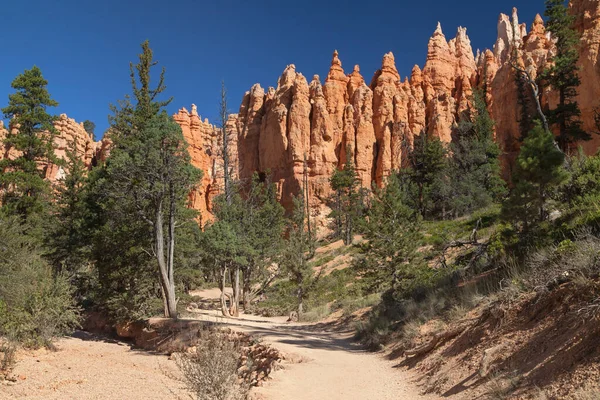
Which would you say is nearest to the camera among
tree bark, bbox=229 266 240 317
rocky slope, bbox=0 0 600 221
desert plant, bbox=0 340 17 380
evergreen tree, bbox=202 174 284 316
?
desert plant, bbox=0 340 17 380

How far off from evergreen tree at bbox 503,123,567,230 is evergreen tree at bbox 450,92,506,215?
957 inches

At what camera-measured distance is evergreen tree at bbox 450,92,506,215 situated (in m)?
37.0

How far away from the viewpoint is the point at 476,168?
44.0 m

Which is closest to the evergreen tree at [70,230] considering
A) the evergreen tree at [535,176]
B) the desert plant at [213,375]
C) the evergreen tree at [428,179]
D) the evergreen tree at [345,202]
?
the desert plant at [213,375]

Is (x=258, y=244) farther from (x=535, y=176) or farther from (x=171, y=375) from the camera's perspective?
(x=171, y=375)

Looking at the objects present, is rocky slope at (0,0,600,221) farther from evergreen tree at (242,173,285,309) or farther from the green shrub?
the green shrub

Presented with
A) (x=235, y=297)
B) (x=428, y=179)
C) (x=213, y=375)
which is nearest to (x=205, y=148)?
(x=428, y=179)

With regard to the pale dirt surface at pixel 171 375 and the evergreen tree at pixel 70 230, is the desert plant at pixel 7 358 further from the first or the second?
the evergreen tree at pixel 70 230

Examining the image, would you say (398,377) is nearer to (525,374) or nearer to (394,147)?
(525,374)

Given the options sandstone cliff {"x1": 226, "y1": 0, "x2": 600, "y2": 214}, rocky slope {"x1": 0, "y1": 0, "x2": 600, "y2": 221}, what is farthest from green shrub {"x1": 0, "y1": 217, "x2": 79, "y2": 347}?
sandstone cliff {"x1": 226, "y1": 0, "x2": 600, "y2": 214}

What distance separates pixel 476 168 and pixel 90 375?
42.2 m

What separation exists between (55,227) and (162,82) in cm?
1041

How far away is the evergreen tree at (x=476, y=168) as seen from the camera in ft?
121

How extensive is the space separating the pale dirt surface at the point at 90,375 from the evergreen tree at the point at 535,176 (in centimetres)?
923
